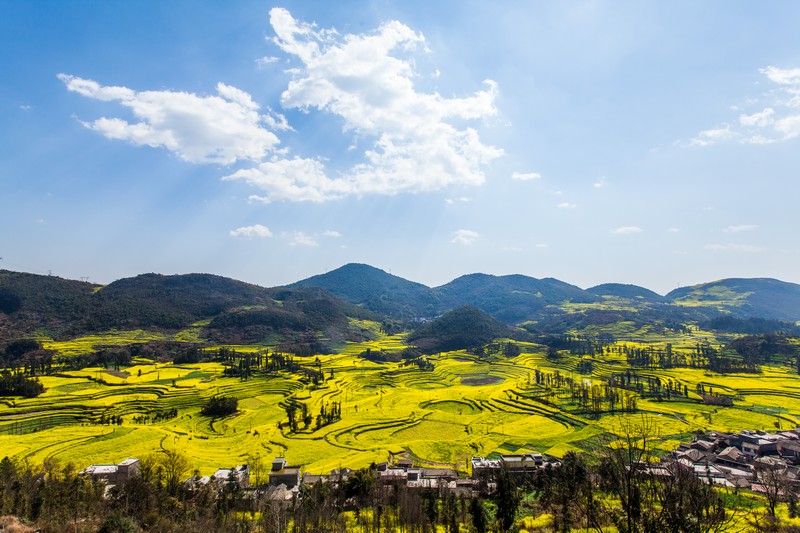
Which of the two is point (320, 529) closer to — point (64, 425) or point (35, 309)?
point (64, 425)

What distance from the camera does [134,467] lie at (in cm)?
3662

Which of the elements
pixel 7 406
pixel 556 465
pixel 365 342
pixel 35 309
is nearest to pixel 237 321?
pixel 365 342

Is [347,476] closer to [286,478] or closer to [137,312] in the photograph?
[286,478]

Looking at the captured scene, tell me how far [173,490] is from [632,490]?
3273 cm

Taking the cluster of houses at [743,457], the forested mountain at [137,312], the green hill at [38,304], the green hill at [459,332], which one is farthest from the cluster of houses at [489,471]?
the green hill at [38,304]

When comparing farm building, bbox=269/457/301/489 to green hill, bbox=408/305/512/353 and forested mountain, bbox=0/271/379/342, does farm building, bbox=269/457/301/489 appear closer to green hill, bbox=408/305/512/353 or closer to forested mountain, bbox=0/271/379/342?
green hill, bbox=408/305/512/353

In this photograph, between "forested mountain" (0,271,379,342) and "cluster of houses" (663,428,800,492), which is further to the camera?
"forested mountain" (0,271,379,342)

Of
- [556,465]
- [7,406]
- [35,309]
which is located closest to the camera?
[556,465]

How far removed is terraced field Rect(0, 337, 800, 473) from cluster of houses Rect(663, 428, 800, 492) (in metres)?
4.38

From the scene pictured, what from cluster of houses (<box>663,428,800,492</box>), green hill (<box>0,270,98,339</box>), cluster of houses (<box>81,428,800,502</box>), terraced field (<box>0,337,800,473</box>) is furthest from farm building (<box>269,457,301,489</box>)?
green hill (<box>0,270,98,339</box>)

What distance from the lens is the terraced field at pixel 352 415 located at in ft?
149

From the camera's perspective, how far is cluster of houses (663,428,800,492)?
3309 centimetres

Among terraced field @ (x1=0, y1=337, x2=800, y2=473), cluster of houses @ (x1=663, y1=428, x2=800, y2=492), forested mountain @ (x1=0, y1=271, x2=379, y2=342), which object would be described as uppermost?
forested mountain @ (x1=0, y1=271, x2=379, y2=342)

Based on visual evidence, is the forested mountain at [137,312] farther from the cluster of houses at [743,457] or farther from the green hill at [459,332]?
the cluster of houses at [743,457]
